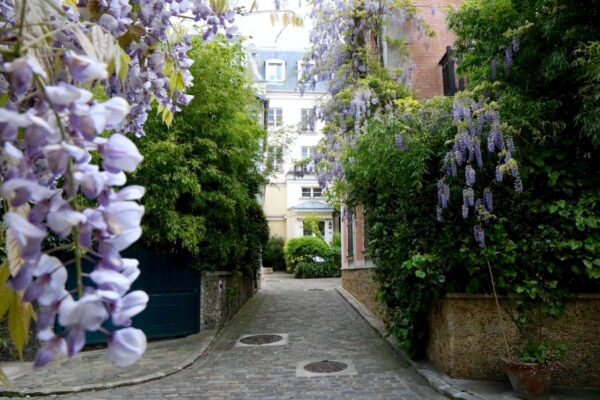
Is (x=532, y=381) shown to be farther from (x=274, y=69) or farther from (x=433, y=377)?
(x=274, y=69)

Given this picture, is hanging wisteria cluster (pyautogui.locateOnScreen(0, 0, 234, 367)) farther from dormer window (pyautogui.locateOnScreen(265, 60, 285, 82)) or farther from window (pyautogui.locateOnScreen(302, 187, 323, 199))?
dormer window (pyautogui.locateOnScreen(265, 60, 285, 82))

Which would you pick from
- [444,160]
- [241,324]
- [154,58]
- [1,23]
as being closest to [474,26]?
[444,160]

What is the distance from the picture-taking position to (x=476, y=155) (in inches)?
233

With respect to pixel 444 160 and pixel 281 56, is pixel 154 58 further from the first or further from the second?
pixel 281 56

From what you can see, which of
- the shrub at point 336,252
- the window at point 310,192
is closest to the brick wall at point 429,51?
the shrub at point 336,252

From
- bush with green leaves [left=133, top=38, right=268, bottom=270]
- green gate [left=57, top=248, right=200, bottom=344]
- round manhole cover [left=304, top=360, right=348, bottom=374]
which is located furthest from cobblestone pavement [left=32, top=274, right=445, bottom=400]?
bush with green leaves [left=133, top=38, right=268, bottom=270]

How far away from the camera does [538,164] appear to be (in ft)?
19.8

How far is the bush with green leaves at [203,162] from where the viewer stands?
890 centimetres

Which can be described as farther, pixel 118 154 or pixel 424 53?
pixel 424 53

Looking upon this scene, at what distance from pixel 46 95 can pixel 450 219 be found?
6.33 meters

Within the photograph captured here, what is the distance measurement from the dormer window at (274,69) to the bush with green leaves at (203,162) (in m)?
27.5

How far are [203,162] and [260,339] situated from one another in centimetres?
371

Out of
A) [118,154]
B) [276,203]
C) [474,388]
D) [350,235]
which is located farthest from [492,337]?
[276,203]

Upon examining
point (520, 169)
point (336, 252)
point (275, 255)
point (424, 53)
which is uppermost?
point (424, 53)
